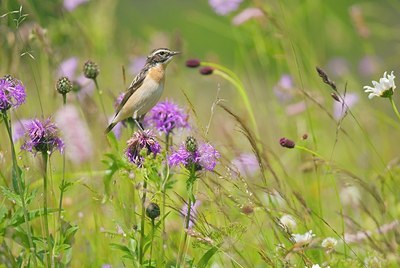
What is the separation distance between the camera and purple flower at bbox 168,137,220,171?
2.48 metres

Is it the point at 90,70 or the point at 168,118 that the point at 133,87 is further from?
the point at 168,118

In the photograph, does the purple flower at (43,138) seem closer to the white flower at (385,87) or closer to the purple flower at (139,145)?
the purple flower at (139,145)

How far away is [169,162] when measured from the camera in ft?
8.28

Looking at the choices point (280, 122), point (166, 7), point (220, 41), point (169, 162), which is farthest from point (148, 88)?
point (166, 7)

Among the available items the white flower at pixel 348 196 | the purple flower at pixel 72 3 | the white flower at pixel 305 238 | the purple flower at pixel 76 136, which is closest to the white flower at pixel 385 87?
the white flower at pixel 305 238

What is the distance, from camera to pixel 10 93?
8.00 ft

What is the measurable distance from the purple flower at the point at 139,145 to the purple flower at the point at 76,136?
1.27 m

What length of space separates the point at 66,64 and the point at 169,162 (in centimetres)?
284

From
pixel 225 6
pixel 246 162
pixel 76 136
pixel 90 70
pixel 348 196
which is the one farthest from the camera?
pixel 225 6

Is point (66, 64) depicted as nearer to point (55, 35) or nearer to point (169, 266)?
point (55, 35)

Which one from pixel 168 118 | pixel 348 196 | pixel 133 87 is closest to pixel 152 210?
pixel 168 118

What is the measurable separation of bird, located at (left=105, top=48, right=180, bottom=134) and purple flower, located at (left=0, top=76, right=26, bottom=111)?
26.9 inches

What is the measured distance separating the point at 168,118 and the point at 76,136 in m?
1.23

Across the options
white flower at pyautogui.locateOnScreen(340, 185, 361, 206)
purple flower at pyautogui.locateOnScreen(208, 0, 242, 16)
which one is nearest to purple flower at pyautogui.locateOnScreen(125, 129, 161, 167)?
white flower at pyautogui.locateOnScreen(340, 185, 361, 206)
